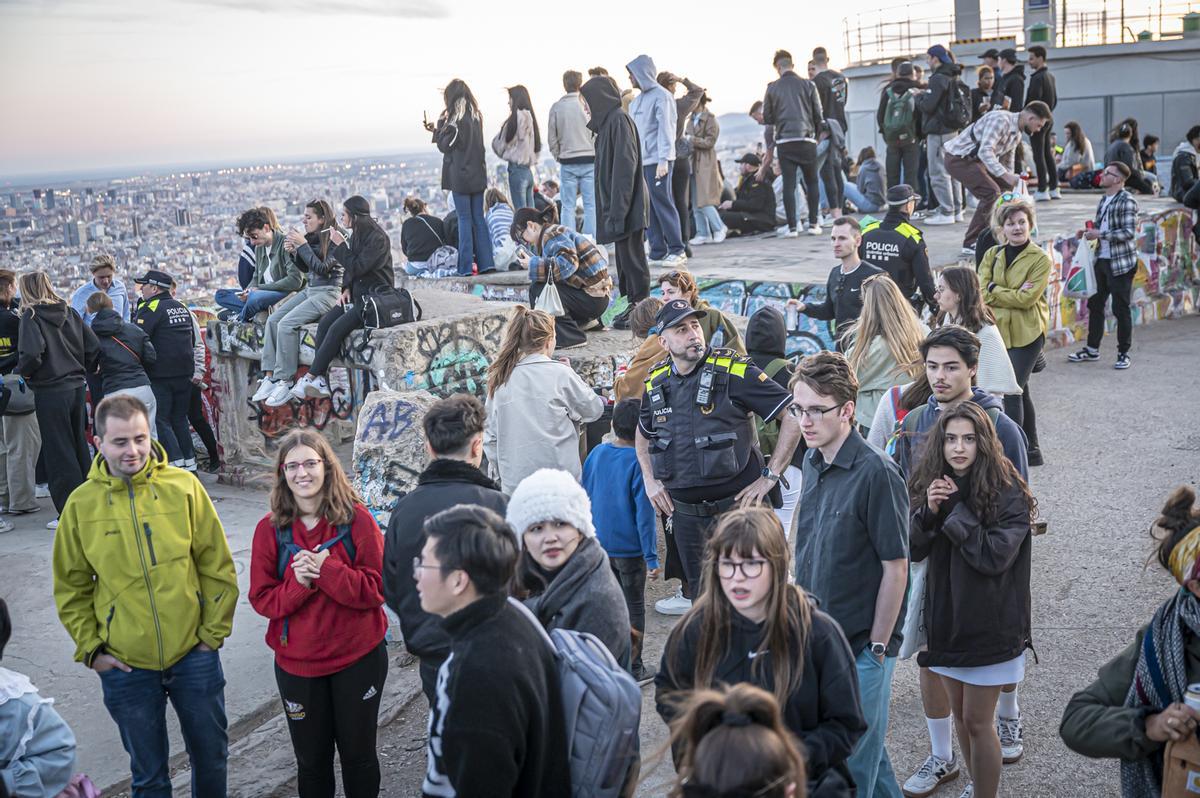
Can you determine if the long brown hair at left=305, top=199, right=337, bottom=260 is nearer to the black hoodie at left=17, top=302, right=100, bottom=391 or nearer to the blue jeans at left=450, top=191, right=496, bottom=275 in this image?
the black hoodie at left=17, top=302, right=100, bottom=391

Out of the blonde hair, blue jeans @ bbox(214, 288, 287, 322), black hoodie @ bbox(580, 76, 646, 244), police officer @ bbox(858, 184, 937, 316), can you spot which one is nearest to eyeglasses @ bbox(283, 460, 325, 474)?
the blonde hair

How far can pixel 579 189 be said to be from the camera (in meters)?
12.6

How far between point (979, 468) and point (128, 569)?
10.6ft

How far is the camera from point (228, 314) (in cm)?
1098

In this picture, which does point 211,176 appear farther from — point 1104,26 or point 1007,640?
point 1104,26

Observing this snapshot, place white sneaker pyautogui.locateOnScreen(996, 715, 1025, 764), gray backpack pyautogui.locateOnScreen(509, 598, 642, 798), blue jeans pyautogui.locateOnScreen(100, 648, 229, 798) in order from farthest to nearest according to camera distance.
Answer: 1. white sneaker pyautogui.locateOnScreen(996, 715, 1025, 764)
2. blue jeans pyautogui.locateOnScreen(100, 648, 229, 798)
3. gray backpack pyautogui.locateOnScreen(509, 598, 642, 798)

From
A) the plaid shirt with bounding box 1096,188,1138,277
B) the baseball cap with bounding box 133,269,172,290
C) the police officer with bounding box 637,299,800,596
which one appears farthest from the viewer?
the plaid shirt with bounding box 1096,188,1138,277

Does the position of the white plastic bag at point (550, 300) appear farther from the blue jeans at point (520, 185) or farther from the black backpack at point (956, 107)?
the black backpack at point (956, 107)

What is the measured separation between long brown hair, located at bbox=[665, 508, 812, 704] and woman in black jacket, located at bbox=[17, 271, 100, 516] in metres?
7.34

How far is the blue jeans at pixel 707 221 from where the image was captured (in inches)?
568

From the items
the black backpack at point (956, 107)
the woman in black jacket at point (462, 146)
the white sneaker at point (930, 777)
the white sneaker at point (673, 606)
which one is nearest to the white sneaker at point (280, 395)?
the woman in black jacket at point (462, 146)

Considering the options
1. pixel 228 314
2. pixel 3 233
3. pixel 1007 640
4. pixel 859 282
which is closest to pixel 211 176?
pixel 3 233

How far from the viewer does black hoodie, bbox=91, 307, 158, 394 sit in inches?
376

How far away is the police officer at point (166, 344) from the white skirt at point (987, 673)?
25.7 ft
